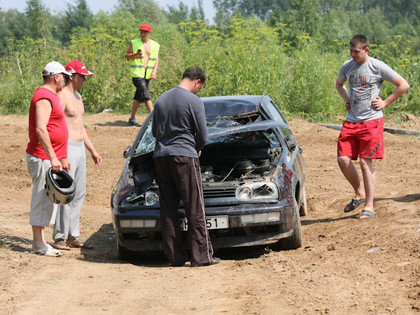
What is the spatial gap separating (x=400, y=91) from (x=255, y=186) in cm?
232

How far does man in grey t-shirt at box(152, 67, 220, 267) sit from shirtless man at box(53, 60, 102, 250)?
1275 mm

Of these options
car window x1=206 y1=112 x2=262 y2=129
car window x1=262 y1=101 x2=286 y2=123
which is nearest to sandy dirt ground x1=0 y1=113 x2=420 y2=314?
car window x1=262 y1=101 x2=286 y2=123

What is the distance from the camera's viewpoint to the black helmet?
6.34 metres

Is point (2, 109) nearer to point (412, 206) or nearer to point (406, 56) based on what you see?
point (406, 56)

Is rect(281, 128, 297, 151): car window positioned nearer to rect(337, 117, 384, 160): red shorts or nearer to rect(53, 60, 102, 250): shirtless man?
rect(337, 117, 384, 160): red shorts

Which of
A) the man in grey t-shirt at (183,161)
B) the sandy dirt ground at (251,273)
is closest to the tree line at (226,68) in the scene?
the sandy dirt ground at (251,273)

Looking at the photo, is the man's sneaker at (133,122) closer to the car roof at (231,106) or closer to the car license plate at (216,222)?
the car roof at (231,106)

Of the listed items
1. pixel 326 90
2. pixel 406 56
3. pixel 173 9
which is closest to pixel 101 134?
pixel 326 90

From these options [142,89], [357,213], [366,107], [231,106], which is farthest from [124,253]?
[142,89]

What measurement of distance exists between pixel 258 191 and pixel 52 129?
2182 millimetres

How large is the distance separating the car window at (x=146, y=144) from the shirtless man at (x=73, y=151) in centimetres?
63

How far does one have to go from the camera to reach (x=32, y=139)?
21.7ft

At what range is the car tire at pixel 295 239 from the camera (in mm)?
6609

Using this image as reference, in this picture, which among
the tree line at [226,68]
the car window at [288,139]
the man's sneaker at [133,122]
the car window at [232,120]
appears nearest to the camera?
the car window at [288,139]
